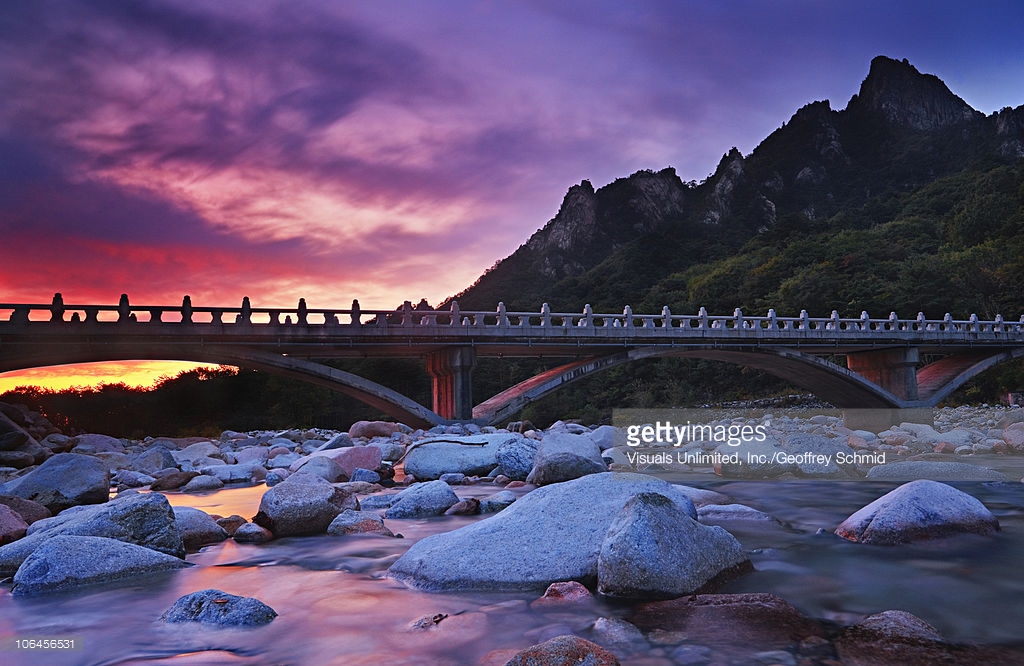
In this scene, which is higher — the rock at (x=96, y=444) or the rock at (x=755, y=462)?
the rock at (x=755, y=462)

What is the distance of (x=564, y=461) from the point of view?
1045cm

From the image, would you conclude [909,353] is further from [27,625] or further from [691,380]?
[27,625]

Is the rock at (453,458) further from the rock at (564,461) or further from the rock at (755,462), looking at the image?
the rock at (755,462)

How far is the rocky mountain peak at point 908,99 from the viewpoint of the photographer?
128375 mm

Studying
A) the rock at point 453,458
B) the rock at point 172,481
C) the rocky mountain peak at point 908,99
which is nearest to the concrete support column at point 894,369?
the rock at point 453,458

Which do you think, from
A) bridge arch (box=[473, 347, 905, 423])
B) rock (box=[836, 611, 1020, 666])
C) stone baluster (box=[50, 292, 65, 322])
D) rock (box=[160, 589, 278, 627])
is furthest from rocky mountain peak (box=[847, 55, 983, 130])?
rock (box=[160, 589, 278, 627])

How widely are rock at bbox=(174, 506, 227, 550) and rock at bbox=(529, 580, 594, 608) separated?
14.1 ft

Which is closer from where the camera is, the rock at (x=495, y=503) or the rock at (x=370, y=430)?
the rock at (x=495, y=503)

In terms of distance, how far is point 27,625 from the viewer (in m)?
4.63

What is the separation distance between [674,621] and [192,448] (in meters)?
16.7

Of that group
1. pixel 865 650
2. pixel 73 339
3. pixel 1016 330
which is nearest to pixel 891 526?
pixel 865 650

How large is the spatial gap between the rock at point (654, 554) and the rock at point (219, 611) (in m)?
2.46

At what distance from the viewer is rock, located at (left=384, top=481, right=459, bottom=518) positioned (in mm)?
8547

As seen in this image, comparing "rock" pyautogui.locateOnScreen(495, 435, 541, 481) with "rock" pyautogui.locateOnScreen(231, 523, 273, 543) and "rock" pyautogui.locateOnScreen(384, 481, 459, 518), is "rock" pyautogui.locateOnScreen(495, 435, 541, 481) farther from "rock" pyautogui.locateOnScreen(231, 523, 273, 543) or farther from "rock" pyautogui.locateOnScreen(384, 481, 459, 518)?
"rock" pyautogui.locateOnScreen(231, 523, 273, 543)
